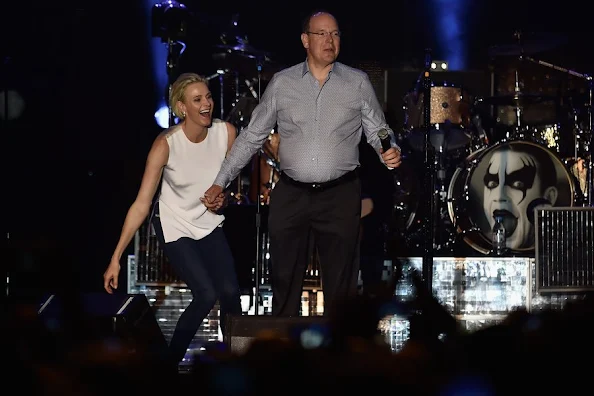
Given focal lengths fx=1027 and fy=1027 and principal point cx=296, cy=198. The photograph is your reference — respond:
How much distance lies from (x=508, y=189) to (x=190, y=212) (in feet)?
14.6

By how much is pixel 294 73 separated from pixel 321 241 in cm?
92

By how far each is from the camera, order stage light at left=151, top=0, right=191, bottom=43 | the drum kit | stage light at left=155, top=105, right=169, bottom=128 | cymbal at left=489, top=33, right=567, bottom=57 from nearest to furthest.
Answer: stage light at left=151, top=0, right=191, bottom=43 < stage light at left=155, top=105, right=169, bottom=128 < the drum kit < cymbal at left=489, top=33, right=567, bottom=57

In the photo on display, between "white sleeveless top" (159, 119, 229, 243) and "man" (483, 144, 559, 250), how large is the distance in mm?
4069

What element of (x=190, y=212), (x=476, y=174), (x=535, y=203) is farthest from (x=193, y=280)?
(x=535, y=203)

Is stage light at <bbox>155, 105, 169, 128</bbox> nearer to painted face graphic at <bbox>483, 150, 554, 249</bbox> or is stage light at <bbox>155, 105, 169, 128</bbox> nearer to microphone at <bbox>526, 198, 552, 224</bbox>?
painted face graphic at <bbox>483, 150, 554, 249</bbox>

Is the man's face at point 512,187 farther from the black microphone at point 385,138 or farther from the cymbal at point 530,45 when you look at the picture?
the black microphone at point 385,138

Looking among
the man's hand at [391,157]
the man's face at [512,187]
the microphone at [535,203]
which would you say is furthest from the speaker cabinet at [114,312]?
the microphone at [535,203]

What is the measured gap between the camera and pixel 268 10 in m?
9.79

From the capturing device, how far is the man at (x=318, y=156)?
5.44 metres

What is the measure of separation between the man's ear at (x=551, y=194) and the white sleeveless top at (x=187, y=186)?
438 centimetres

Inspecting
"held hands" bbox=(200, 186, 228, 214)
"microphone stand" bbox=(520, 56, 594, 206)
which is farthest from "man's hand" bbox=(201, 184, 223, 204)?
"microphone stand" bbox=(520, 56, 594, 206)

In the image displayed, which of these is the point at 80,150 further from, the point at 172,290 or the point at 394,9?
the point at 394,9

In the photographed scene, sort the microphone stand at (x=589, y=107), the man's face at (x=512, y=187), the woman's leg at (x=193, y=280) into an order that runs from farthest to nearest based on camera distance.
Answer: the microphone stand at (x=589, y=107)
the man's face at (x=512, y=187)
the woman's leg at (x=193, y=280)

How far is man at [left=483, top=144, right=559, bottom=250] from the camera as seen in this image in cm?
902
